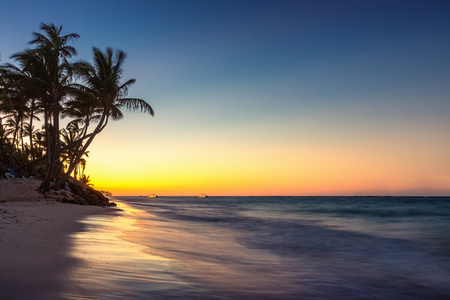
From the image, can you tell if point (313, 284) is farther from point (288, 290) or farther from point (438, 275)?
point (438, 275)

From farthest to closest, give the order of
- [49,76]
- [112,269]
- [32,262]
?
1. [49,76]
2. [112,269]
3. [32,262]

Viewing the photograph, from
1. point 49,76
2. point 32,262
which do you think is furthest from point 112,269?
point 49,76

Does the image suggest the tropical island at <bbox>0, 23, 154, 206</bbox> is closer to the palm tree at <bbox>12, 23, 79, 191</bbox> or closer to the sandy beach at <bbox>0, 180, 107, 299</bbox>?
the palm tree at <bbox>12, 23, 79, 191</bbox>

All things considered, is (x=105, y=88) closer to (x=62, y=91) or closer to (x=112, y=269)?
(x=62, y=91)

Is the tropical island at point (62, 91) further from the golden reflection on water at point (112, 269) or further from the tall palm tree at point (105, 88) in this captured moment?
the golden reflection on water at point (112, 269)

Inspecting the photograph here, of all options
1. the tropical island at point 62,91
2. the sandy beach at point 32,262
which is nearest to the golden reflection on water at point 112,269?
the sandy beach at point 32,262

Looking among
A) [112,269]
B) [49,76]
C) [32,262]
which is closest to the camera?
[32,262]

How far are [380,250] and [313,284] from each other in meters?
5.95

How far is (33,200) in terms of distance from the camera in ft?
56.9

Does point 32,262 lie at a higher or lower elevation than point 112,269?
higher

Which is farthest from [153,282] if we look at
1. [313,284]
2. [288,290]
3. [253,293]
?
[313,284]

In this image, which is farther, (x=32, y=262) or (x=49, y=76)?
(x=49, y=76)

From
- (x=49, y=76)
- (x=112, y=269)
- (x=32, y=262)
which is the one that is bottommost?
(x=112, y=269)

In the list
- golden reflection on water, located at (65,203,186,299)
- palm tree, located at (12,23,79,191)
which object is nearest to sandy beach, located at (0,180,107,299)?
golden reflection on water, located at (65,203,186,299)
